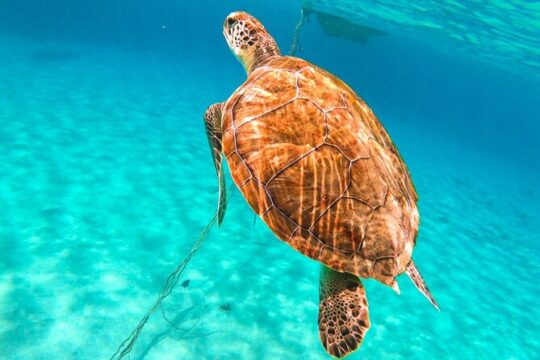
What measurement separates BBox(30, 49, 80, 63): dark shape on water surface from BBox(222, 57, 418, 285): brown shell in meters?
19.4

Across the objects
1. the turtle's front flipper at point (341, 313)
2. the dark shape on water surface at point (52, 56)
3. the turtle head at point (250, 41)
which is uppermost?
the turtle head at point (250, 41)

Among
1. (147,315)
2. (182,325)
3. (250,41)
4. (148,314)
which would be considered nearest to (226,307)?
(182,325)

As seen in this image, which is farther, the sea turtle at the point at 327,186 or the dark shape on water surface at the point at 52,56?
the dark shape on water surface at the point at 52,56

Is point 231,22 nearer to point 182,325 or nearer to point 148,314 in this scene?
point 148,314

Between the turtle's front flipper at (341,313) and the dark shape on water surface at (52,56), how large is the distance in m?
20.1

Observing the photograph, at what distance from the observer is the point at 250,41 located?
394cm

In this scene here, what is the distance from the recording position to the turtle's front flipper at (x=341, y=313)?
2309mm

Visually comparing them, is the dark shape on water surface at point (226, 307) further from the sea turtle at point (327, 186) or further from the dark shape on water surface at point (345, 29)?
the dark shape on water surface at point (345, 29)

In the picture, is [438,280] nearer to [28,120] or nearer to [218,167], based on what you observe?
[218,167]

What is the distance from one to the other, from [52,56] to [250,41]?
66.0 ft

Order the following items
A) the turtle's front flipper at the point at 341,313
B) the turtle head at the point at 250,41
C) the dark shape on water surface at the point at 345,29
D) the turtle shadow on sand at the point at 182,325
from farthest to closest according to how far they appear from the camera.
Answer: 1. the dark shape on water surface at the point at 345,29
2. the turtle shadow on sand at the point at 182,325
3. the turtle head at the point at 250,41
4. the turtle's front flipper at the point at 341,313

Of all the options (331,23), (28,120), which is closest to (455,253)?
(28,120)

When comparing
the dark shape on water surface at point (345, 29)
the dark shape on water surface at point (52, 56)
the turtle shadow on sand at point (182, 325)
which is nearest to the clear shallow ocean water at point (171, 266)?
the turtle shadow on sand at point (182, 325)

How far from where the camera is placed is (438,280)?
6598mm
